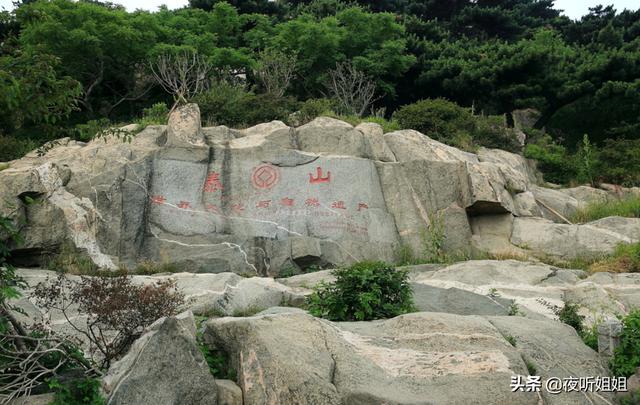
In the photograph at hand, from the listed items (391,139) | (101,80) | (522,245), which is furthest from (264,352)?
(101,80)

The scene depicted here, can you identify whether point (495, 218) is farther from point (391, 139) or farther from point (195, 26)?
point (195, 26)

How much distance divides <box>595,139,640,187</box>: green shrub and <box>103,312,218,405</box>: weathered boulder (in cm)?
1535

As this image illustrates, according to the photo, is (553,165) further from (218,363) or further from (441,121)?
(218,363)

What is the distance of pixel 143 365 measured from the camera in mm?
6352

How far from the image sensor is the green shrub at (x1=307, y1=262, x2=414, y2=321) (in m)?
8.58

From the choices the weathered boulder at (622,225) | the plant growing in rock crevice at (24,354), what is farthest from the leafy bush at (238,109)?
the plant growing in rock crevice at (24,354)

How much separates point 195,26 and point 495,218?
1381cm

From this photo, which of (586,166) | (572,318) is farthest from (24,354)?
(586,166)

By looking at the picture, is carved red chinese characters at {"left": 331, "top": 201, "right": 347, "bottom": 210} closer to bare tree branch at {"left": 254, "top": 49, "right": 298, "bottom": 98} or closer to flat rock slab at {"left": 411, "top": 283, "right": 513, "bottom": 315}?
flat rock slab at {"left": 411, "top": 283, "right": 513, "bottom": 315}

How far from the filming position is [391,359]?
7027 mm

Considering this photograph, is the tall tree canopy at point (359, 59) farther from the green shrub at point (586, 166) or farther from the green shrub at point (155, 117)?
the green shrub at point (155, 117)

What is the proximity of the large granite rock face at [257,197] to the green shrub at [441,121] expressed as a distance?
1.94 m

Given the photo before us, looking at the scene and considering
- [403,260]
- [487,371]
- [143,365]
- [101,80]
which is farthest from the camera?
[101,80]

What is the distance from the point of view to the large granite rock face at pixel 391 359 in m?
6.48
